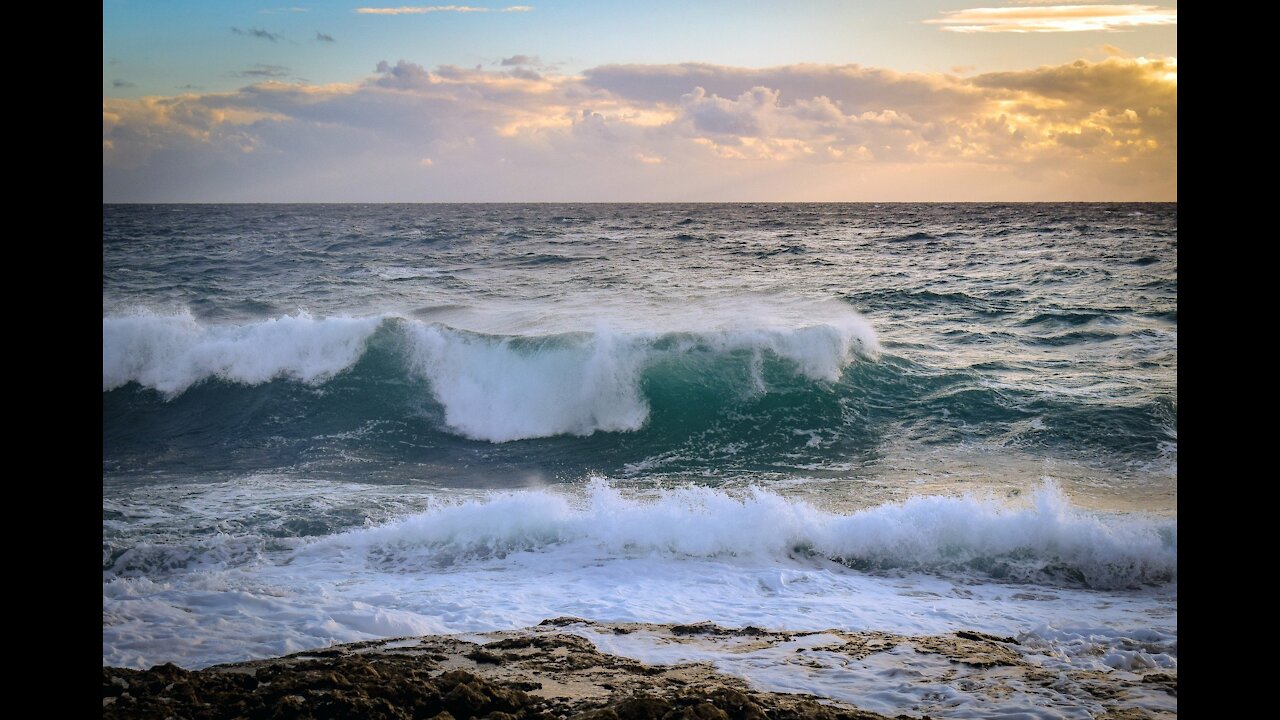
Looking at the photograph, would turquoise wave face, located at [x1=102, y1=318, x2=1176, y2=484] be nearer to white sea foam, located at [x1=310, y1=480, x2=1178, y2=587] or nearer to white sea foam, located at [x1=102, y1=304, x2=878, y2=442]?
white sea foam, located at [x1=102, y1=304, x2=878, y2=442]

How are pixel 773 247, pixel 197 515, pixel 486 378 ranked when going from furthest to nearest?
pixel 773 247
pixel 486 378
pixel 197 515

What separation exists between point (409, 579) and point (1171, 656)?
4.64 metres

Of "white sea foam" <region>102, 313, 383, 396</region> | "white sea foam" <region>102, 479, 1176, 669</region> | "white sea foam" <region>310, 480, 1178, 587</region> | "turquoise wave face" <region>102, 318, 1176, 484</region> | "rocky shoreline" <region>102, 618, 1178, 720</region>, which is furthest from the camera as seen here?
"white sea foam" <region>102, 313, 383, 396</region>

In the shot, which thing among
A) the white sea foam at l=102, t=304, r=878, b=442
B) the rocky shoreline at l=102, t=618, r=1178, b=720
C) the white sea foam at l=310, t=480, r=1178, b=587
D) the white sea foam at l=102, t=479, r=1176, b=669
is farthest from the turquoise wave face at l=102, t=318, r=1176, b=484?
the rocky shoreline at l=102, t=618, r=1178, b=720

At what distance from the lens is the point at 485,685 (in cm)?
343

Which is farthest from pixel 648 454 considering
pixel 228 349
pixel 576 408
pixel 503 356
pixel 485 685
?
pixel 228 349

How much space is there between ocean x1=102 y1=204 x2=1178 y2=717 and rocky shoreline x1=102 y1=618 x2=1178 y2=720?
10.0 inches

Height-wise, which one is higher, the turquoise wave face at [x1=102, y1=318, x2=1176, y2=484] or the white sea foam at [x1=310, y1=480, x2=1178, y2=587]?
the turquoise wave face at [x1=102, y1=318, x2=1176, y2=484]

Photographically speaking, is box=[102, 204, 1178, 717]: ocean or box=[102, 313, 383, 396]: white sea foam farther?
box=[102, 313, 383, 396]: white sea foam

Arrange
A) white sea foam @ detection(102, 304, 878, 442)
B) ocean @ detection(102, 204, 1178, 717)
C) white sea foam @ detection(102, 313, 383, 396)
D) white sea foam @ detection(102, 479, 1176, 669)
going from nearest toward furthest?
white sea foam @ detection(102, 479, 1176, 669) → ocean @ detection(102, 204, 1178, 717) → white sea foam @ detection(102, 304, 878, 442) → white sea foam @ detection(102, 313, 383, 396)

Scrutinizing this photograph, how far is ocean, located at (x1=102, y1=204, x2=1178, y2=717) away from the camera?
5.10 m
